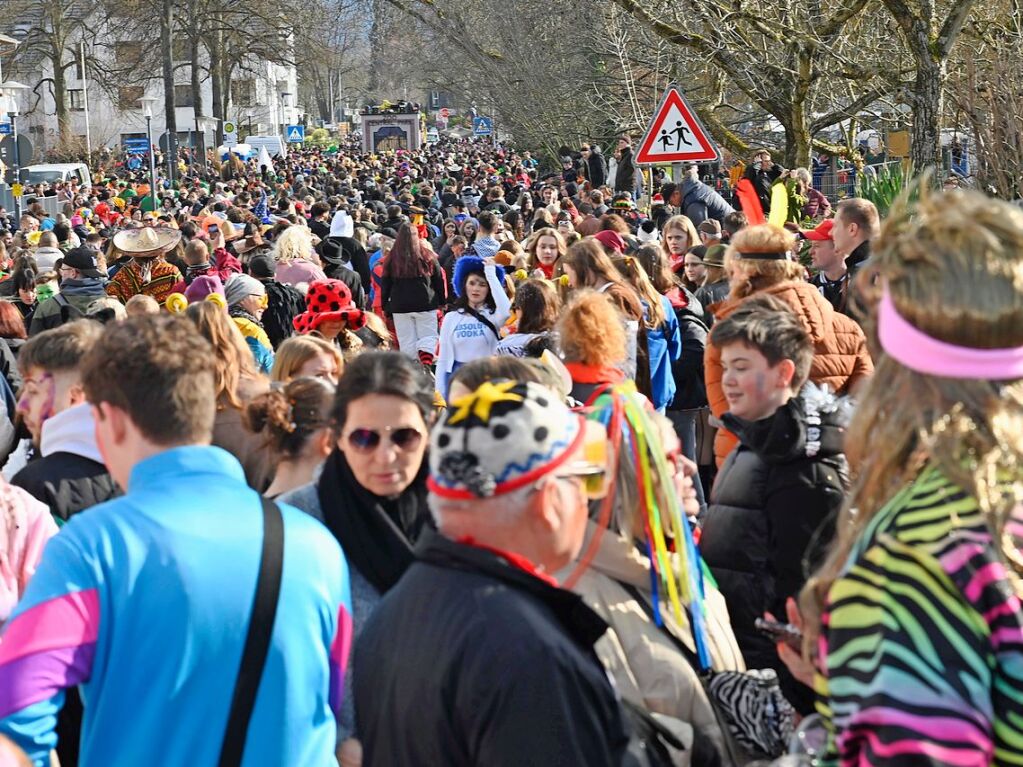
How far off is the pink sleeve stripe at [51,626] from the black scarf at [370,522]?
1.06 metres

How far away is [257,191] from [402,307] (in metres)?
22.8

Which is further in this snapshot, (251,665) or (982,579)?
(251,665)

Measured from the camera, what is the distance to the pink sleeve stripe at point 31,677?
249cm

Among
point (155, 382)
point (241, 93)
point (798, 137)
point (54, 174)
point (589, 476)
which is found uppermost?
point (241, 93)

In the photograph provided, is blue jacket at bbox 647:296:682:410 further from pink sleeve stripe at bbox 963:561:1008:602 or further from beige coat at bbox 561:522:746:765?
pink sleeve stripe at bbox 963:561:1008:602

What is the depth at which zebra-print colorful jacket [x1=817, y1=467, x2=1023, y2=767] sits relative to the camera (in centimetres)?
188

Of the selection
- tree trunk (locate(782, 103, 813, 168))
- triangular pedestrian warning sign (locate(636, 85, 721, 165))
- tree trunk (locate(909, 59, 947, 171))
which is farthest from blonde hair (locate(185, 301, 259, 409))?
tree trunk (locate(782, 103, 813, 168))

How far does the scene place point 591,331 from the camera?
19.3ft

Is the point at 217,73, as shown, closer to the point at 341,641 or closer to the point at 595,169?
the point at 595,169

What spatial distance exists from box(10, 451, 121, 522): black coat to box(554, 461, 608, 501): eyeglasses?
6.70 feet

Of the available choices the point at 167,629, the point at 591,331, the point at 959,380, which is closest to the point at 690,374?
the point at 591,331

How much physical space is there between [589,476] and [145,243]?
927 cm

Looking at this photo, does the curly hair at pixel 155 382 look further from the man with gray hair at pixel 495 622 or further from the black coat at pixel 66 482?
the black coat at pixel 66 482

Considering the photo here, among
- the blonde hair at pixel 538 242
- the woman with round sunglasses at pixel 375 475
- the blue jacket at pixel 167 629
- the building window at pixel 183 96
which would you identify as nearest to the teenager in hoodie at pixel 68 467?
the woman with round sunglasses at pixel 375 475
